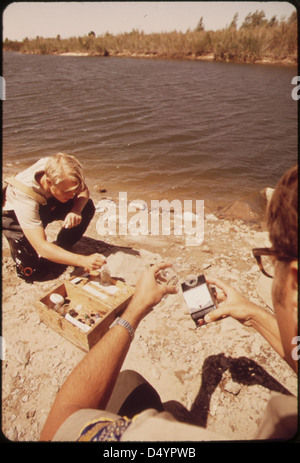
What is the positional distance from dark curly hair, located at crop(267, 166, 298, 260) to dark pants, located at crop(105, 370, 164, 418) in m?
1.42

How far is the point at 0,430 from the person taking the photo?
6.95 feet

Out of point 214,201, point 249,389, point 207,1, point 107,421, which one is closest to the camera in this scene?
point 107,421

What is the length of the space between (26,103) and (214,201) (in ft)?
39.6

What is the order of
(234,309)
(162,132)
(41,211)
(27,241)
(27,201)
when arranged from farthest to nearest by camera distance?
(162,132) → (41,211) → (27,241) → (27,201) → (234,309)

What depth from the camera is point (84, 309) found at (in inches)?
119

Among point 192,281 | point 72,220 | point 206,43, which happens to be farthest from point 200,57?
point 192,281

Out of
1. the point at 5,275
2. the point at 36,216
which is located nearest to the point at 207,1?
the point at 36,216

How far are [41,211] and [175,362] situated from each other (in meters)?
2.53

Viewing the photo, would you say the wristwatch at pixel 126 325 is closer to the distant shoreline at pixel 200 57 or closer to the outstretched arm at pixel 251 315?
the outstretched arm at pixel 251 315

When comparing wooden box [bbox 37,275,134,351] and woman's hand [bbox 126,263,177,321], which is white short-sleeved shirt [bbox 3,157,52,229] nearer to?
wooden box [bbox 37,275,134,351]

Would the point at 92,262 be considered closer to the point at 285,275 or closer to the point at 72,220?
the point at 72,220

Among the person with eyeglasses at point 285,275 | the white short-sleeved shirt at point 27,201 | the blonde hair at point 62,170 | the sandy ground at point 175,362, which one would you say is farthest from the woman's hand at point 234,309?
the white short-sleeved shirt at point 27,201

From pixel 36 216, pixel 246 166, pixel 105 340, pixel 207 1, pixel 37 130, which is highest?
pixel 37 130
